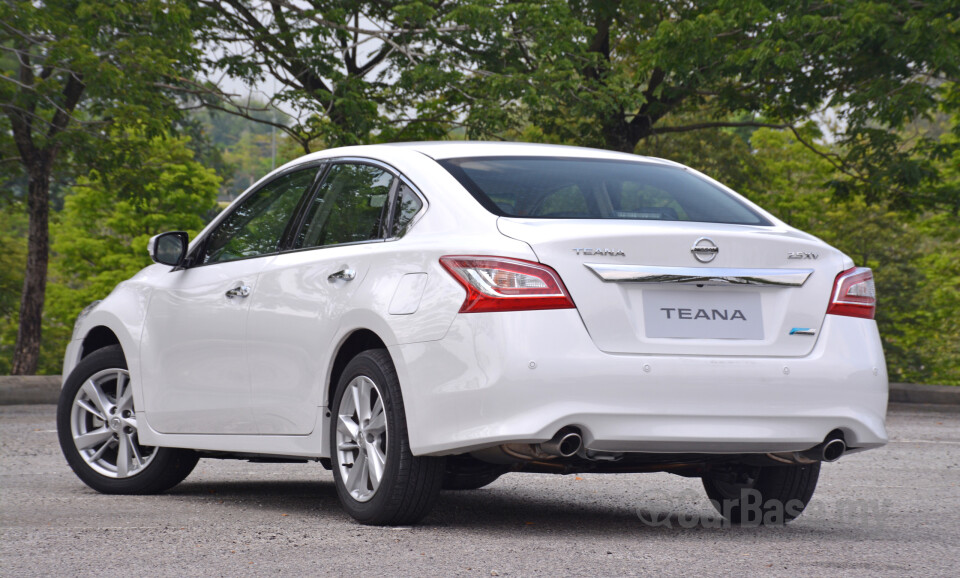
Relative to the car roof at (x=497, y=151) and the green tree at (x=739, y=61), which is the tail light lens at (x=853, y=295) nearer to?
the car roof at (x=497, y=151)

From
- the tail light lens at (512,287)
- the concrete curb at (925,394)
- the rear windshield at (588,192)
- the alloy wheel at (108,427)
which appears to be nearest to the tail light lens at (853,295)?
the rear windshield at (588,192)

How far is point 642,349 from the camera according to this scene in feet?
15.9

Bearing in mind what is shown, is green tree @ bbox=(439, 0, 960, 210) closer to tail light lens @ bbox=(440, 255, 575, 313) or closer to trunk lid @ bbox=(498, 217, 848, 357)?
trunk lid @ bbox=(498, 217, 848, 357)

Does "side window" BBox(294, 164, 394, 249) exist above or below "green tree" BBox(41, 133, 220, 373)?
above

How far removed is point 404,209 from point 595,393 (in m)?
1.29

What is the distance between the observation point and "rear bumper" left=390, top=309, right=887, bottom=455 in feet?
15.6

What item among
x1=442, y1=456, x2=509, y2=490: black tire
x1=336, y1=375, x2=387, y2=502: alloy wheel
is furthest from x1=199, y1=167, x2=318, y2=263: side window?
x1=442, y1=456, x2=509, y2=490: black tire

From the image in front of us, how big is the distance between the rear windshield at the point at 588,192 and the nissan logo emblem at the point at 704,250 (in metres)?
0.39

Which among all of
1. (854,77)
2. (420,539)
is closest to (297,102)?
(854,77)

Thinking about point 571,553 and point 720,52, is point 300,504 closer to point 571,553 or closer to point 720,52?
point 571,553

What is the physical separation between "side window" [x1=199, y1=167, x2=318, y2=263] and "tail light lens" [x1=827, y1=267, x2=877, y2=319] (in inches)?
100

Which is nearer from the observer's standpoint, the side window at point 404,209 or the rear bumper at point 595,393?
the rear bumper at point 595,393

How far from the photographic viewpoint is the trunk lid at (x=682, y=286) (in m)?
4.87

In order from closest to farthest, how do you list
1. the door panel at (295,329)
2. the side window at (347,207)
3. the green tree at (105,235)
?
the door panel at (295,329) < the side window at (347,207) < the green tree at (105,235)
